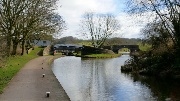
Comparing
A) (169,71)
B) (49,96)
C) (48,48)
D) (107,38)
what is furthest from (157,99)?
(107,38)

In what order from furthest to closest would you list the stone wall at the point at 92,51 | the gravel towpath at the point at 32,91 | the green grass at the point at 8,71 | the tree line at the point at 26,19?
1. the stone wall at the point at 92,51
2. the tree line at the point at 26,19
3. the green grass at the point at 8,71
4. the gravel towpath at the point at 32,91

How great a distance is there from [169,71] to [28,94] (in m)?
15.1

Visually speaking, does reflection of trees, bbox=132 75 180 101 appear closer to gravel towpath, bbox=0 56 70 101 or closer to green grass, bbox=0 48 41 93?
gravel towpath, bbox=0 56 70 101

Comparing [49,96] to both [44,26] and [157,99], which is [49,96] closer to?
[157,99]

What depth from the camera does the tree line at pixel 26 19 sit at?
138 feet

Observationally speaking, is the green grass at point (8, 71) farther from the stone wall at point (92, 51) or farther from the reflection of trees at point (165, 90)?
the stone wall at point (92, 51)

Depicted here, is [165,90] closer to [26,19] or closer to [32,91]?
[32,91]

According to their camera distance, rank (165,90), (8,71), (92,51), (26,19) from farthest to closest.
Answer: (92,51)
(26,19)
(8,71)
(165,90)

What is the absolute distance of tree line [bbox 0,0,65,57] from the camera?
138 feet

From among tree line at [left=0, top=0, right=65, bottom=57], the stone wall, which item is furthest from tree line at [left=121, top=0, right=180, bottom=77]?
the stone wall

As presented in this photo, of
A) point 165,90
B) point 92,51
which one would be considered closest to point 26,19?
point 165,90

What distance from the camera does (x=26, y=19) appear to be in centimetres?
4397

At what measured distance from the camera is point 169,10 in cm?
2888

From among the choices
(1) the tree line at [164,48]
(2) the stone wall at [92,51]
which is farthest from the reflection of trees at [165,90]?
(2) the stone wall at [92,51]
